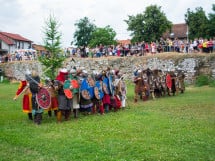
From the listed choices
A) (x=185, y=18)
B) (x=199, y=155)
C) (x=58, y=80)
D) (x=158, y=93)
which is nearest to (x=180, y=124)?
(x=199, y=155)

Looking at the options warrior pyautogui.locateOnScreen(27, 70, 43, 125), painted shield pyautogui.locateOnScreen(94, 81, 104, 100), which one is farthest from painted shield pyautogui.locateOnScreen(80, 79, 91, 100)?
warrior pyautogui.locateOnScreen(27, 70, 43, 125)

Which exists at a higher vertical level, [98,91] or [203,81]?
[203,81]

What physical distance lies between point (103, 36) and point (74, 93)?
2177 inches

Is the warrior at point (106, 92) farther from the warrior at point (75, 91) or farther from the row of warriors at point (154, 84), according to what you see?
the row of warriors at point (154, 84)

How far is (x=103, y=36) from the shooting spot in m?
67.1

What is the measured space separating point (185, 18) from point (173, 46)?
2421 cm

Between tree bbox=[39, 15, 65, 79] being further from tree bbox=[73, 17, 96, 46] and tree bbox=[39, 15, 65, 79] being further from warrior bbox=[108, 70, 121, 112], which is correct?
tree bbox=[73, 17, 96, 46]

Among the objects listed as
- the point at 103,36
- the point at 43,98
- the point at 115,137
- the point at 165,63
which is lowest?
the point at 115,137

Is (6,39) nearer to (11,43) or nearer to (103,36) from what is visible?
(11,43)

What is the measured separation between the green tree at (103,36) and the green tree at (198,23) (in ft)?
60.7

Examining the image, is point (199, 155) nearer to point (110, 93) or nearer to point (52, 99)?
point (52, 99)

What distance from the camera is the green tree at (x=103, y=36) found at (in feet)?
215

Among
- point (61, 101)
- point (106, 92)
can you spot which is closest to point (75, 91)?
point (61, 101)

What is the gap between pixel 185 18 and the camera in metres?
52.1
